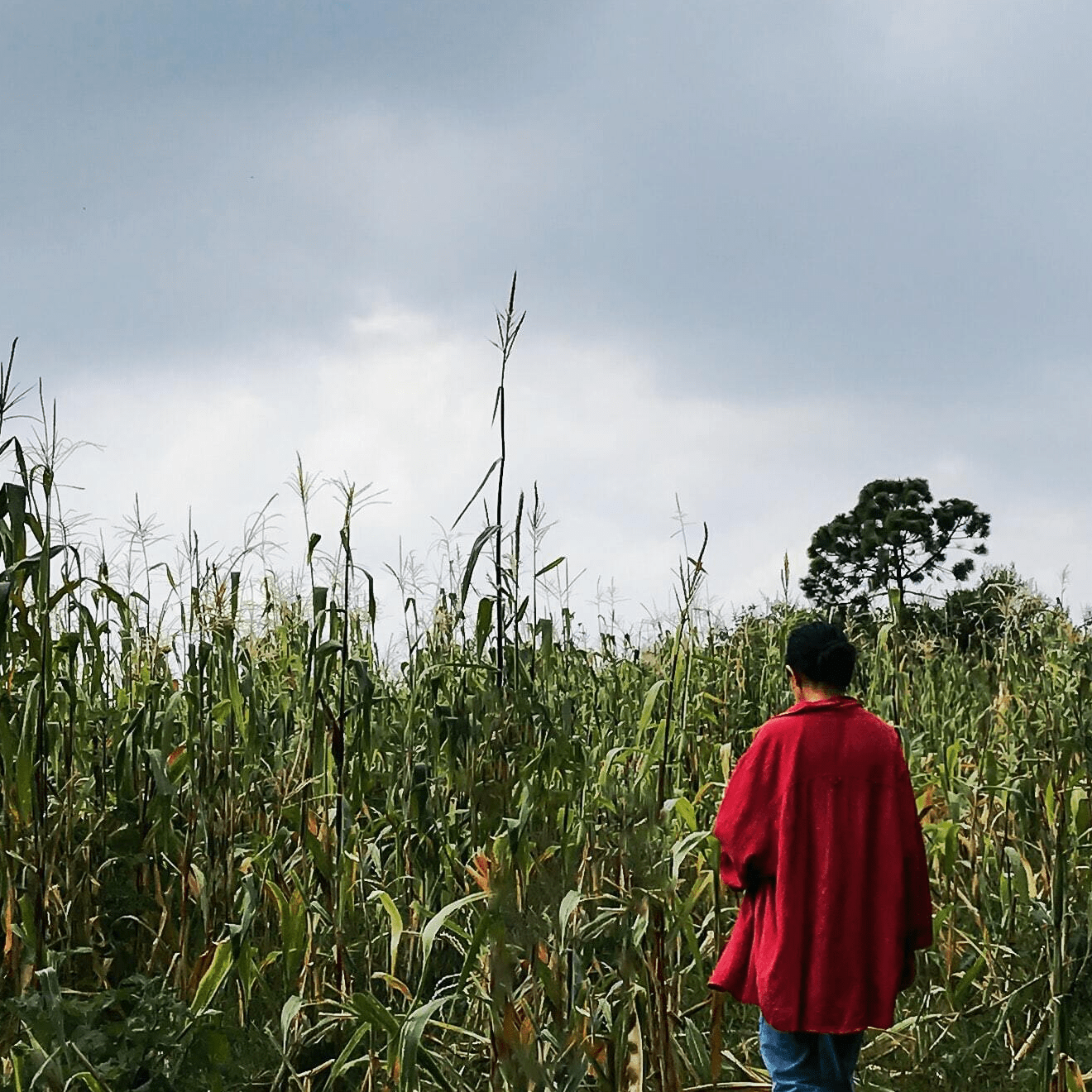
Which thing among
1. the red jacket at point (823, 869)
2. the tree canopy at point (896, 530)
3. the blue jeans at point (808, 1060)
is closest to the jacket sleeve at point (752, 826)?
the red jacket at point (823, 869)

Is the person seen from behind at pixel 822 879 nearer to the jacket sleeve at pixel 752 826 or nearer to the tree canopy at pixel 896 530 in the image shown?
the jacket sleeve at pixel 752 826

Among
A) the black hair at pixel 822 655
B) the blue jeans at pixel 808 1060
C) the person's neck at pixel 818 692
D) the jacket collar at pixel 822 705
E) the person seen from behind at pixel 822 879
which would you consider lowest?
the blue jeans at pixel 808 1060

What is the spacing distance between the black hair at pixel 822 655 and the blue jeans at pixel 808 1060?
3.02 ft

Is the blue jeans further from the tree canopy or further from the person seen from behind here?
the tree canopy

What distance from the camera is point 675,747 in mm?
4004

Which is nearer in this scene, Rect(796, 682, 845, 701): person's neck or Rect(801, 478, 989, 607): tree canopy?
Rect(796, 682, 845, 701): person's neck

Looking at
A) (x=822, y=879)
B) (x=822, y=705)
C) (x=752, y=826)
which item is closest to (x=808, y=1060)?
(x=822, y=879)

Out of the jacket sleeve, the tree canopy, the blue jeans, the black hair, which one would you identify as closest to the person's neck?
the black hair

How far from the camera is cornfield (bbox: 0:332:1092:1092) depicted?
2.85 metres

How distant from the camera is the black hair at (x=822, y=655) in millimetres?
3238

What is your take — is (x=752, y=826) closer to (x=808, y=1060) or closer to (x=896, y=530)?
(x=808, y=1060)

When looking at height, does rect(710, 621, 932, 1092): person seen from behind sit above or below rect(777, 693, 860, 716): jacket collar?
below

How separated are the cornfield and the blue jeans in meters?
0.15

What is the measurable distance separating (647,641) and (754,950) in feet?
11.4
